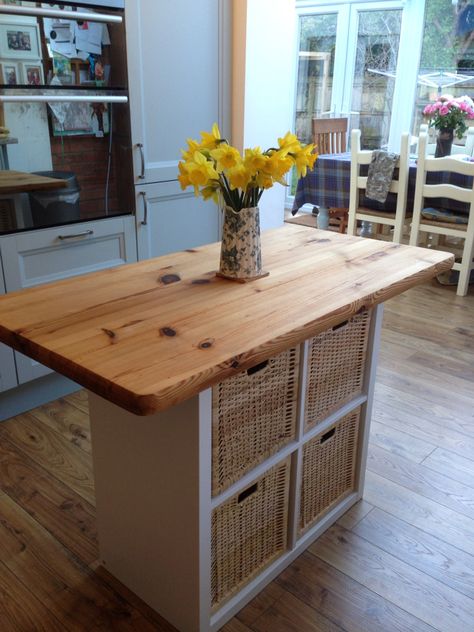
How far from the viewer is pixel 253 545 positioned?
156cm

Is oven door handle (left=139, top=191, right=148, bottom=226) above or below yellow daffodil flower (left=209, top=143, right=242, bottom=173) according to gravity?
below

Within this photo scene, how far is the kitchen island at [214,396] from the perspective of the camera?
3.74ft

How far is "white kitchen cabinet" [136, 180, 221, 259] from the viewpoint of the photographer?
8.86 feet

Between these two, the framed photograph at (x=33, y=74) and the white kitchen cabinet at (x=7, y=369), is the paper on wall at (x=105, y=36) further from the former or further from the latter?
the white kitchen cabinet at (x=7, y=369)

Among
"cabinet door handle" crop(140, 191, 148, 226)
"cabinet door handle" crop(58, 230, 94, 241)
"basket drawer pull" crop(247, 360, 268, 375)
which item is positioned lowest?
"basket drawer pull" crop(247, 360, 268, 375)

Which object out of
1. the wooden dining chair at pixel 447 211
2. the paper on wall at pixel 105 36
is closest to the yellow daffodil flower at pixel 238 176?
the paper on wall at pixel 105 36

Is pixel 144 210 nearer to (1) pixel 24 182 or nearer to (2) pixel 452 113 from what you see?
(1) pixel 24 182

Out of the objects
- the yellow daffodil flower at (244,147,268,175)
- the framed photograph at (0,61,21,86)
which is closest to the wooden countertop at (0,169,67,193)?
the framed photograph at (0,61,21,86)

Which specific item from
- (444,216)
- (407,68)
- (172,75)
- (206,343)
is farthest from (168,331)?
(407,68)

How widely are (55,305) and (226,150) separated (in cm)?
56

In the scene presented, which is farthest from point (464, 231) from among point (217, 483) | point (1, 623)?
point (1, 623)

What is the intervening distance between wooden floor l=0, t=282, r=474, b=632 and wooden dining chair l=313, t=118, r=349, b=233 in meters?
3.16

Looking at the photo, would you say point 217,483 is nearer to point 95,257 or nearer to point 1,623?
point 1,623

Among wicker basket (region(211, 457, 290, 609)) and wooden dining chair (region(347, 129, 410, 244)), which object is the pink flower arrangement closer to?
wooden dining chair (region(347, 129, 410, 244))
